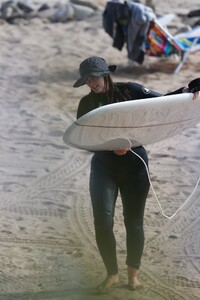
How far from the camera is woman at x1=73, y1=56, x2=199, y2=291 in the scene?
195 inches

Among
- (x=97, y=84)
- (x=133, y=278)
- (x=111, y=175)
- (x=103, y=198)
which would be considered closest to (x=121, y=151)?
(x=111, y=175)

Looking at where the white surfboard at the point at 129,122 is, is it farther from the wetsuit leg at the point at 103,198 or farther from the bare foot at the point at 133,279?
the bare foot at the point at 133,279

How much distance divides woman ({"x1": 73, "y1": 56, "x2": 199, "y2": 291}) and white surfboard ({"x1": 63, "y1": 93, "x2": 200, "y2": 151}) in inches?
3.8

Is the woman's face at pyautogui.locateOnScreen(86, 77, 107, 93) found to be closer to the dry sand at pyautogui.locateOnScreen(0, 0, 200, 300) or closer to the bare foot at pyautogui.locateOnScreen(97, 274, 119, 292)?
the bare foot at pyautogui.locateOnScreen(97, 274, 119, 292)

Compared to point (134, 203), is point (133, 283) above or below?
below

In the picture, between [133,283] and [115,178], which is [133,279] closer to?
[133,283]

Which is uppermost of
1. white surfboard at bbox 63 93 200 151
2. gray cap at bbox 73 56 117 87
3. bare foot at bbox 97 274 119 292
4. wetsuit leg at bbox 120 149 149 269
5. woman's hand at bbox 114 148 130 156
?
gray cap at bbox 73 56 117 87

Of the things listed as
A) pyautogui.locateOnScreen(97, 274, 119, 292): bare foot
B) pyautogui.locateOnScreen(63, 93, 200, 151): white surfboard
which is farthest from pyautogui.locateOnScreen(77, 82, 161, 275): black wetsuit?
pyautogui.locateOnScreen(97, 274, 119, 292): bare foot


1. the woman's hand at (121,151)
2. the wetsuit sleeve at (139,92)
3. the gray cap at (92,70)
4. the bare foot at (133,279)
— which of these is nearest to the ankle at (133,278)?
the bare foot at (133,279)

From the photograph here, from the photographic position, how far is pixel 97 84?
16.2 feet

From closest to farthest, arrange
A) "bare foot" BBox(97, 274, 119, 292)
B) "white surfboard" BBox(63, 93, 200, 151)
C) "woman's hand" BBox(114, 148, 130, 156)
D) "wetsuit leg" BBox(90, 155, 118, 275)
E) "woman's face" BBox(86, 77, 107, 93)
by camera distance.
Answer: "white surfboard" BBox(63, 93, 200, 151)
"woman's face" BBox(86, 77, 107, 93)
"woman's hand" BBox(114, 148, 130, 156)
"wetsuit leg" BBox(90, 155, 118, 275)
"bare foot" BBox(97, 274, 119, 292)

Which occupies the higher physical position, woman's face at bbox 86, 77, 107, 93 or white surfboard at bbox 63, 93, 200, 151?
woman's face at bbox 86, 77, 107, 93

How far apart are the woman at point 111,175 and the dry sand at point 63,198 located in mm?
427

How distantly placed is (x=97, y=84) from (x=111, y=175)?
0.61 m
